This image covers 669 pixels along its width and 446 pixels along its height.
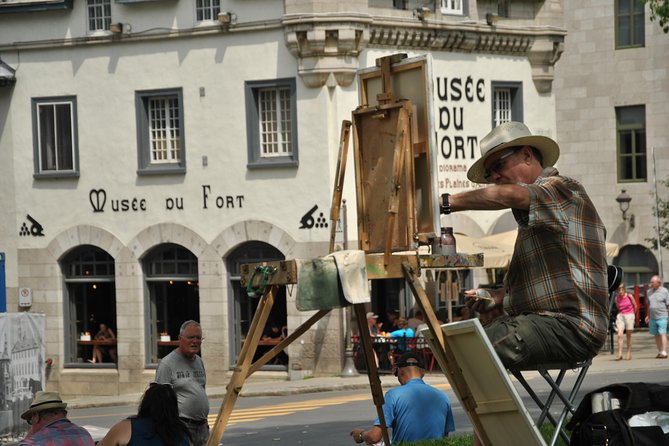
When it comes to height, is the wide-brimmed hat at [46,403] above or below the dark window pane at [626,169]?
below

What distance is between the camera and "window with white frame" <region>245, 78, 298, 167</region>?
2945cm

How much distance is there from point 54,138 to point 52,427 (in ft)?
76.2

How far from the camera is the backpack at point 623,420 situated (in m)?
6.62

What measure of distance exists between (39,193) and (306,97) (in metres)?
6.92

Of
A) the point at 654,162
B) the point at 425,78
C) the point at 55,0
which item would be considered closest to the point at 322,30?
the point at 55,0

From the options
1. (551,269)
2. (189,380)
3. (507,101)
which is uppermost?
A: (507,101)

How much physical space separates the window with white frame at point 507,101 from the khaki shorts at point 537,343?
2470 cm

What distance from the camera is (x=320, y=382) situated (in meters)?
27.8

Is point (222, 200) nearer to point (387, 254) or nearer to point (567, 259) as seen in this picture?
point (387, 254)

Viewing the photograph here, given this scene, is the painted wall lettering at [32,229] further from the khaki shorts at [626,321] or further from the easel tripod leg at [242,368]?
the easel tripod leg at [242,368]

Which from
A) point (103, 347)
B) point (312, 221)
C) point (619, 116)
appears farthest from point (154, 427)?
point (619, 116)

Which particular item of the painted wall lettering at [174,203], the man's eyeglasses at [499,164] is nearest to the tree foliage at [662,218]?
the painted wall lettering at [174,203]

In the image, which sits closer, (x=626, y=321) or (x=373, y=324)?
(x=626, y=321)

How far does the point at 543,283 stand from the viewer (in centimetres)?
753
